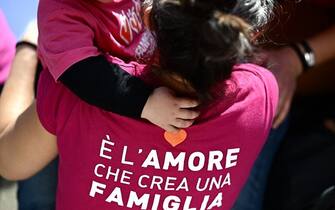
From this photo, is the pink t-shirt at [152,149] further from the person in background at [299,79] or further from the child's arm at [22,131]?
the person in background at [299,79]

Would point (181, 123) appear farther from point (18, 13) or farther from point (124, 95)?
point (18, 13)

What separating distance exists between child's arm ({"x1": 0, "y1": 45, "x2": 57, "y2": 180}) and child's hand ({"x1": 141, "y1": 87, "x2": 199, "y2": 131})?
0.60ft

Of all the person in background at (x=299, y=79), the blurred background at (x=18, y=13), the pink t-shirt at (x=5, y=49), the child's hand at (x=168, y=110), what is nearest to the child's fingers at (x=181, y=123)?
the child's hand at (x=168, y=110)

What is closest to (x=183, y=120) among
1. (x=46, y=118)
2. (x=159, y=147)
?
(x=159, y=147)

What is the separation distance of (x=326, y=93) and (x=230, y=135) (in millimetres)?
646

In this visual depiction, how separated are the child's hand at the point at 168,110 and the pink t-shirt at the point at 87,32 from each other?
0.06 m

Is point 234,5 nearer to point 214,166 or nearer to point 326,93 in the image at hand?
point 214,166

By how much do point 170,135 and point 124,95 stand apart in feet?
0.27

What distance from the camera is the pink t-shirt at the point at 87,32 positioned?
2.31 ft

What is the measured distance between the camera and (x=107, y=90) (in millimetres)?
673

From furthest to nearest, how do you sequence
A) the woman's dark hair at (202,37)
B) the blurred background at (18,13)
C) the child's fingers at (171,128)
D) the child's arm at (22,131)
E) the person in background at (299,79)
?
1. the blurred background at (18,13)
2. the person in background at (299,79)
3. the child's arm at (22,131)
4. the child's fingers at (171,128)
5. the woman's dark hair at (202,37)

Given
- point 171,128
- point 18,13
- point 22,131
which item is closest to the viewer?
point 171,128

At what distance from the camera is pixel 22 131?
0.81 meters

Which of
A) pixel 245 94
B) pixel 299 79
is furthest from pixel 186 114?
pixel 299 79
